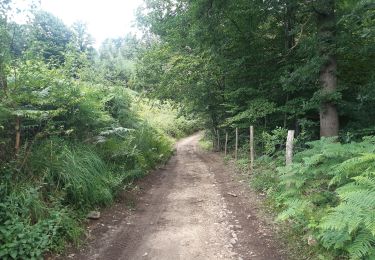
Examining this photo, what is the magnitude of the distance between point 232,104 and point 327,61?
20.4 feet

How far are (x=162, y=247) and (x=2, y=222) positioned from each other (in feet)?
7.99

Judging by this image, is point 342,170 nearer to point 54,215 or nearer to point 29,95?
point 54,215

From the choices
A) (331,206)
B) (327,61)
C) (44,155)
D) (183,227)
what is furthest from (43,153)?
(327,61)

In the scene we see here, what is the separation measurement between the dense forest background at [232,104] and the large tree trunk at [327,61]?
0.10ft

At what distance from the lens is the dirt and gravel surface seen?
16.2 ft

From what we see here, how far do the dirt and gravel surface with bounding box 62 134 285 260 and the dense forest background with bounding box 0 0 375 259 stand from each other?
465 millimetres

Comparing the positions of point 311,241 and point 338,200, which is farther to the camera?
point 338,200

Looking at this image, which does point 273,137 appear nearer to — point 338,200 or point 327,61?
point 327,61

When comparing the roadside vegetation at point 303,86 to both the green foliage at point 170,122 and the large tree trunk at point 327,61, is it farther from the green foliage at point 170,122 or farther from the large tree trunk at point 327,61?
the green foliage at point 170,122

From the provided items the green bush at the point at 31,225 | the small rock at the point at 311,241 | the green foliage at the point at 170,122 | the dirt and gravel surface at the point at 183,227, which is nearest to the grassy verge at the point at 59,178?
the green bush at the point at 31,225

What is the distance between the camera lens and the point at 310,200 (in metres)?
5.09

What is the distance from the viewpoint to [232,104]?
1496 cm

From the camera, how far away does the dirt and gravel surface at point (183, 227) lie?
4.93 meters

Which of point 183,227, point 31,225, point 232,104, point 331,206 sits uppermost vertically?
point 232,104
